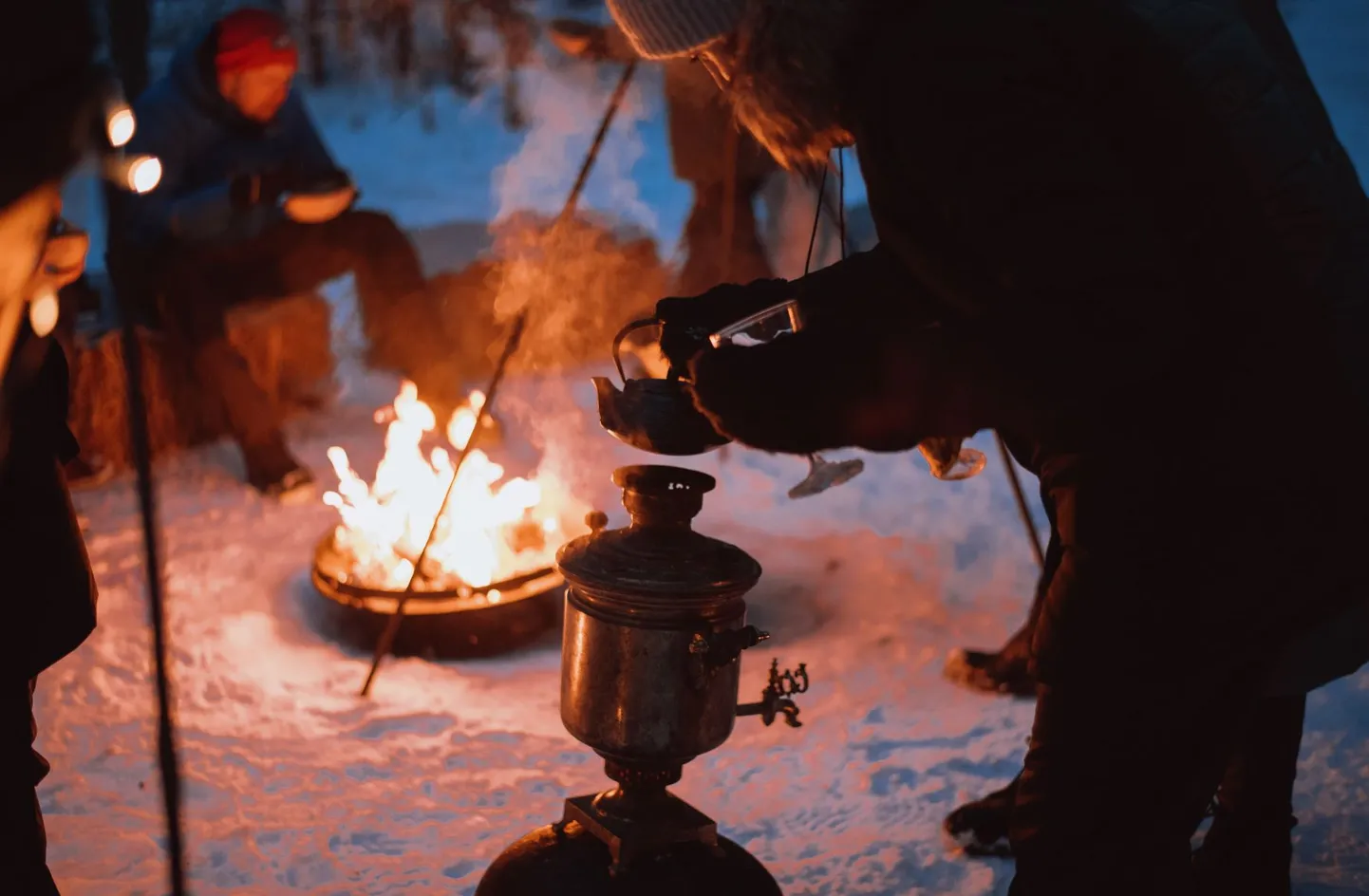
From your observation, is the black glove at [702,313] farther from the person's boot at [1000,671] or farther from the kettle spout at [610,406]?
the person's boot at [1000,671]

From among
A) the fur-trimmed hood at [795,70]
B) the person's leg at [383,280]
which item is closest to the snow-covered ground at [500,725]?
the person's leg at [383,280]

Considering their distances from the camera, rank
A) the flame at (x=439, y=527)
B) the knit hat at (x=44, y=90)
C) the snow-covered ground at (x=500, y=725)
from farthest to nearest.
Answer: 1. the flame at (x=439, y=527)
2. the snow-covered ground at (x=500, y=725)
3. the knit hat at (x=44, y=90)

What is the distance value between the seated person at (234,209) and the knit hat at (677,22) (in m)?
4.03

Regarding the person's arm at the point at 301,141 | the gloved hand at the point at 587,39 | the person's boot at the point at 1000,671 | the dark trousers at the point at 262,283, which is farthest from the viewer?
the person's arm at the point at 301,141

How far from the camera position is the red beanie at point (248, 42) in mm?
5961

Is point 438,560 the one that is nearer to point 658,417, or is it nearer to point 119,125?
point 658,417

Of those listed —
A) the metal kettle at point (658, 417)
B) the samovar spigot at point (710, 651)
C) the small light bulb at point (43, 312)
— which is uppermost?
the small light bulb at point (43, 312)

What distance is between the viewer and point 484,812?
352cm

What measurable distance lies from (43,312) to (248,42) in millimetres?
4795

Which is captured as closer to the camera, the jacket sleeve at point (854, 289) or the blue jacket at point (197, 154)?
the jacket sleeve at point (854, 289)

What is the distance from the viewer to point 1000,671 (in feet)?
14.0

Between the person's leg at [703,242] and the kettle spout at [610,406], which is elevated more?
the kettle spout at [610,406]

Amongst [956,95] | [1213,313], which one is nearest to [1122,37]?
[956,95]

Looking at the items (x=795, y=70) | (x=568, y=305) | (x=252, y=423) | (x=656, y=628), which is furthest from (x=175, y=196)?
(x=795, y=70)
